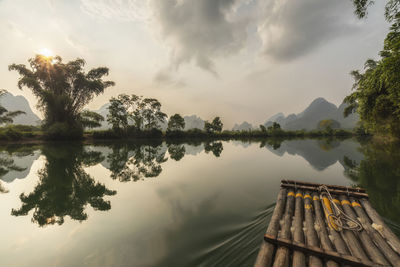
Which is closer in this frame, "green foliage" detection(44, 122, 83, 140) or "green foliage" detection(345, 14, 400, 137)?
"green foliage" detection(345, 14, 400, 137)

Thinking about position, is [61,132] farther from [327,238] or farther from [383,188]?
[383,188]

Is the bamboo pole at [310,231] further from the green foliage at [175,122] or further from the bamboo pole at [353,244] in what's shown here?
the green foliage at [175,122]

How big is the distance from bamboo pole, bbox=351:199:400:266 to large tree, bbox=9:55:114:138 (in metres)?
40.1

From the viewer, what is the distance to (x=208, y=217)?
14.3 feet

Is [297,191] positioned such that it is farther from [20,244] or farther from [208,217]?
[20,244]

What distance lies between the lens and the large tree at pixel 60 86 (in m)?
29.1

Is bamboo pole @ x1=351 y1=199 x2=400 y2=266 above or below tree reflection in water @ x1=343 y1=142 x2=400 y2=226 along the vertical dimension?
above

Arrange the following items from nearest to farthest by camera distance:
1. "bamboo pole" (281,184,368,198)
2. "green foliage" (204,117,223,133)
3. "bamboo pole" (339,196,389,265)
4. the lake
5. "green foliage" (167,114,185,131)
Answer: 1. "bamboo pole" (339,196,389,265)
2. the lake
3. "bamboo pole" (281,184,368,198)
4. "green foliage" (167,114,185,131)
5. "green foliage" (204,117,223,133)

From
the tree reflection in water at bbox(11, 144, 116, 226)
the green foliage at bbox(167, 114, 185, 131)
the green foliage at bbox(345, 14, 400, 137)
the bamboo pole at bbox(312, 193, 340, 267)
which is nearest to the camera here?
the bamboo pole at bbox(312, 193, 340, 267)

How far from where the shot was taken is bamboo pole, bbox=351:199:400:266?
1.94 m

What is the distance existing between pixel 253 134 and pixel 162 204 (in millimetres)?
58622

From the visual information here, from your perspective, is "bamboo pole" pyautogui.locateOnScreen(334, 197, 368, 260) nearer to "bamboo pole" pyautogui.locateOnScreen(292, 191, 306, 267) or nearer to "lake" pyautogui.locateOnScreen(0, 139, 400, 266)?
"bamboo pole" pyautogui.locateOnScreen(292, 191, 306, 267)

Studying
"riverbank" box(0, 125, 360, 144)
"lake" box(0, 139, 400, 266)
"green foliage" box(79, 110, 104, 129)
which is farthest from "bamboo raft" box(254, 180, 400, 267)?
"green foliage" box(79, 110, 104, 129)

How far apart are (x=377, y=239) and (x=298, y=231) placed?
3.64 feet
